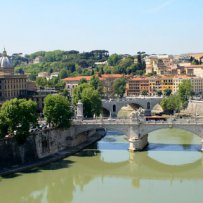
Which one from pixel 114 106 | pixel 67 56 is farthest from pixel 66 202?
pixel 67 56

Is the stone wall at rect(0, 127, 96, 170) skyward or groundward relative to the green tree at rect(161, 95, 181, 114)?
groundward

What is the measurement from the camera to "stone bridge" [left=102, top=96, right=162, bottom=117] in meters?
48.3

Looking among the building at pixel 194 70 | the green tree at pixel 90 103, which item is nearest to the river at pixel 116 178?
the green tree at pixel 90 103

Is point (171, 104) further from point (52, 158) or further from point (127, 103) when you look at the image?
point (52, 158)

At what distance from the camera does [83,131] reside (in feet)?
103

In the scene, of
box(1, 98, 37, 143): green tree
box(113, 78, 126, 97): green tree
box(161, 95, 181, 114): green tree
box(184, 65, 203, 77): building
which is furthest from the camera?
box(184, 65, 203, 77): building

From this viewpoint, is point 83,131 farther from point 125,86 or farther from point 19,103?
point 125,86

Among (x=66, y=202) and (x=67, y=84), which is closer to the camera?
(x=66, y=202)

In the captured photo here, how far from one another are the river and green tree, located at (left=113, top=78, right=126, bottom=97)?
105 feet

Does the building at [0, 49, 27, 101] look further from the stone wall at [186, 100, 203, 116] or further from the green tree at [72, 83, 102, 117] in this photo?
the stone wall at [186, 100, 203, 116]

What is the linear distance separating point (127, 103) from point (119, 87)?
14.1 metres

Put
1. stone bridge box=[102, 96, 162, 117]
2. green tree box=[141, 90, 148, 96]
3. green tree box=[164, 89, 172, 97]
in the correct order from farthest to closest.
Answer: green tree box=[141, 90, 148, 96], green tree box=[164, 89, 172, 97], stone bridge box=[102, 96, 162, 117]

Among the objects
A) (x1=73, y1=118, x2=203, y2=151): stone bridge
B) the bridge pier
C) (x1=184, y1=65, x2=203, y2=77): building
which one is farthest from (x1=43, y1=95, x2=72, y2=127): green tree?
(x1=184, y1=65, x2=203, y2=77): building

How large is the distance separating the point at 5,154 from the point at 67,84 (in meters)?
44.4
